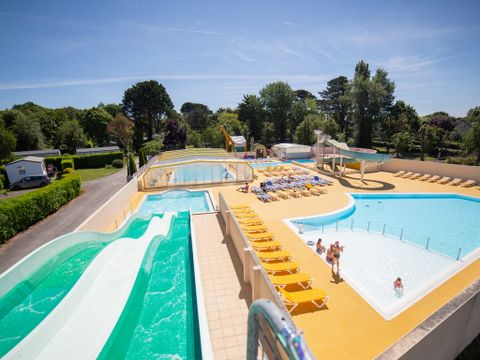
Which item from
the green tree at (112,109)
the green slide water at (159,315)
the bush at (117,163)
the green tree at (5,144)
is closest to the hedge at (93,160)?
the bush at (117,163)

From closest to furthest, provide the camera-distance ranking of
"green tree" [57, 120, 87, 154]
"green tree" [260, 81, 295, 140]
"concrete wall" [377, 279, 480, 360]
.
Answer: "concrete wall" [377, 279, 480, 360] < "green tree" [57, 120, 87, 154] < "green tree" [260, 81, 295, 140]

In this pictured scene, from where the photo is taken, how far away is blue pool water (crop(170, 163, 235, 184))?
21.5m

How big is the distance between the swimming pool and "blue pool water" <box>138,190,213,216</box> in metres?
6.89

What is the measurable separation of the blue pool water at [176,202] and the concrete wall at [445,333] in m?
13.0

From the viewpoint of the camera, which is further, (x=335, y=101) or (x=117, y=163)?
(x=335, y=101)

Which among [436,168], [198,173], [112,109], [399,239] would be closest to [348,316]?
[399,239]

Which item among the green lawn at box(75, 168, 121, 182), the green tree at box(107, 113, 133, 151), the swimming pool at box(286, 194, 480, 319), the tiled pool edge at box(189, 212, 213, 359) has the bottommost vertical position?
the swimming pool at box(286, 194, 480, 319)

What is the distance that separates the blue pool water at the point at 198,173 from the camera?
70.7ft

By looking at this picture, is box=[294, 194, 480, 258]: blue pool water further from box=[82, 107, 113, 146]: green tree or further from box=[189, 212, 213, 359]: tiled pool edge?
box=[82, 107, 113, 146]: green tree

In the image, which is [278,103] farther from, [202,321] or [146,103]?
[202,321]

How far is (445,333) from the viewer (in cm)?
548

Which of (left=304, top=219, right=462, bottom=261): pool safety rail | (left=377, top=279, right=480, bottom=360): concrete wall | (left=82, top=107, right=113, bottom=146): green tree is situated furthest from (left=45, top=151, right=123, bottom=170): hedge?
(left=377, top=279, right=480, bottom=360): concrete wall

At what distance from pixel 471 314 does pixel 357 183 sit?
57.1 feet

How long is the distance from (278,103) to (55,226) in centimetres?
4272
